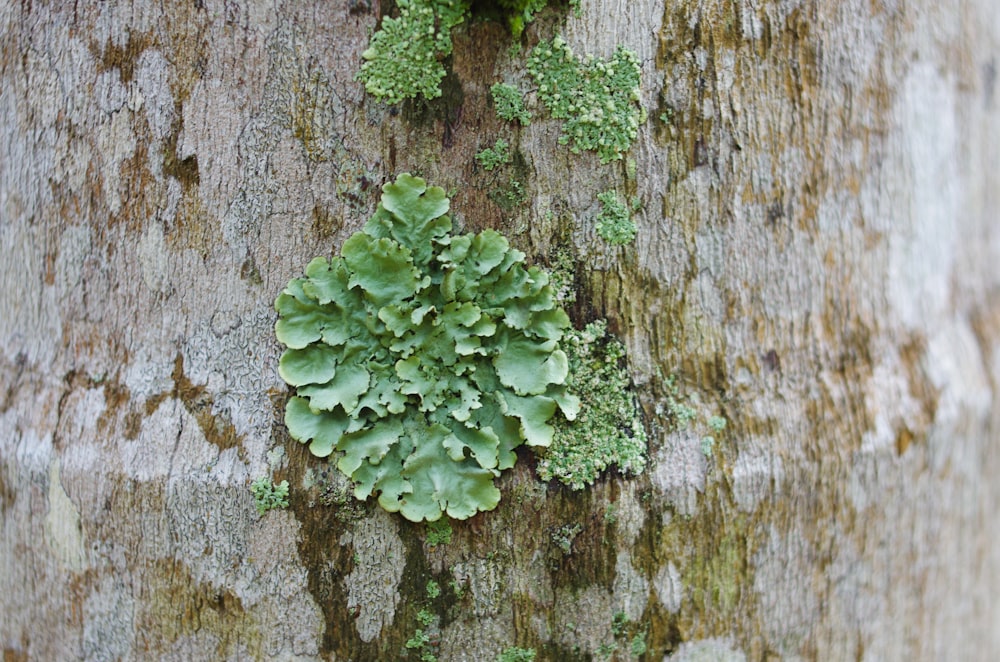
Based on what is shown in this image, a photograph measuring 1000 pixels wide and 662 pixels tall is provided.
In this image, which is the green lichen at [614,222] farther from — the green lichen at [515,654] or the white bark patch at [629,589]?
the green lichen at [515,654]

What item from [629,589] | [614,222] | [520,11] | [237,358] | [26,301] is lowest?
[629,589]

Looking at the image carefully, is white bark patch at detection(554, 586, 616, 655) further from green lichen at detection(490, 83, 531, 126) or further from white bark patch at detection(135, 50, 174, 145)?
white bark patch at detection(135, 50, 174, 145)

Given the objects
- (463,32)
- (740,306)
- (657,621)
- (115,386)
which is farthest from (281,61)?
(657,621)

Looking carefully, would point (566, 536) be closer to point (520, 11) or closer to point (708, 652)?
point (708, 652)

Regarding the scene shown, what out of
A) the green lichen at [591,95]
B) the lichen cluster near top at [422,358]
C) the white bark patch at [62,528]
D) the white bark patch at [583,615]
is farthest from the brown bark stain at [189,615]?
the green lichen at [591,95]

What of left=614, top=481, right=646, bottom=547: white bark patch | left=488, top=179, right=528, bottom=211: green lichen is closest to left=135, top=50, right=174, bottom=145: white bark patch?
left=488, top=179, right=528, bottom=211: green lichen

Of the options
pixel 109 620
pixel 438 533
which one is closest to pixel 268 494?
pixel 438 533
